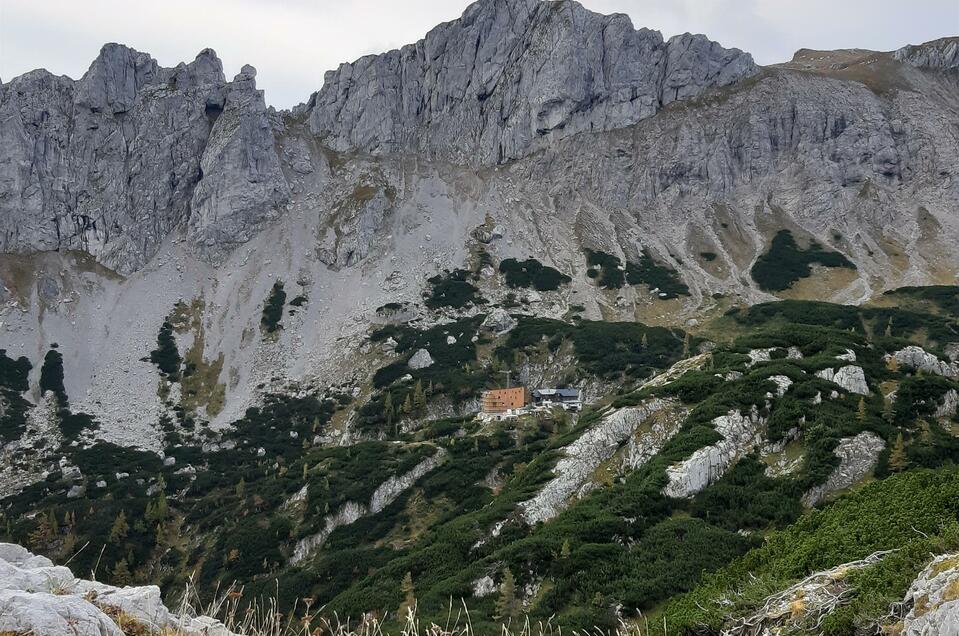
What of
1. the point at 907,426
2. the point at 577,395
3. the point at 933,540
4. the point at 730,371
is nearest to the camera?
the point at 933,540

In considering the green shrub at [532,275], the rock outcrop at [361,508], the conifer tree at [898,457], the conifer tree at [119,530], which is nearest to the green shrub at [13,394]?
the conifer tree at [119,530]

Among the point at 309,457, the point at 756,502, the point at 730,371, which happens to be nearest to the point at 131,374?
the point at 309,457

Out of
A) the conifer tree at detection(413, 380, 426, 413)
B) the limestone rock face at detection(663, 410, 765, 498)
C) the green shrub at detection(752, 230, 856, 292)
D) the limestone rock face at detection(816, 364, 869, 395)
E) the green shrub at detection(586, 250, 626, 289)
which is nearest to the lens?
the limestone rock face at detection(663, 410, 765, 498)

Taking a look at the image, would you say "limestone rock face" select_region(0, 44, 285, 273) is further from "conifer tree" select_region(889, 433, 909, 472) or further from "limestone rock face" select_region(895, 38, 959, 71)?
"limestone rock face" select_region(895, 38, 959, 71)

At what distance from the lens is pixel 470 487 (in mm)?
50625

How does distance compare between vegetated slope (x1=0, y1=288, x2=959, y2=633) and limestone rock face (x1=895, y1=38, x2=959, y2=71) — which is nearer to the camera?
vegetated slope (x1=0, y1=288, x2=959, y2=633)

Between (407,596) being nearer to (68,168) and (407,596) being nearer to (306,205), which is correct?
(306,205)

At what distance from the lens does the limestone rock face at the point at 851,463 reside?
29328 mm

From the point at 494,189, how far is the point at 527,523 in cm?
10413

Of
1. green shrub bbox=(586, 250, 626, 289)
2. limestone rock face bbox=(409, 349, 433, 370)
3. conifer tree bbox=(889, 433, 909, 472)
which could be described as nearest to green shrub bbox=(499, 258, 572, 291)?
green shrub bbox=(586, 250, 626, 289)

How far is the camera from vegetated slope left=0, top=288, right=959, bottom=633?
2567 centimetres

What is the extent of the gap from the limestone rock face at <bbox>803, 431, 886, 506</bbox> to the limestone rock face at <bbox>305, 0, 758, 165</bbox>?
384ft

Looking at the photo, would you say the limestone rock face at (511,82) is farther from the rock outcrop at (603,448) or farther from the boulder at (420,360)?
the rock outcrop at (603,448)

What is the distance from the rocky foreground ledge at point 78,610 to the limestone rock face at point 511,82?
13759 cm
